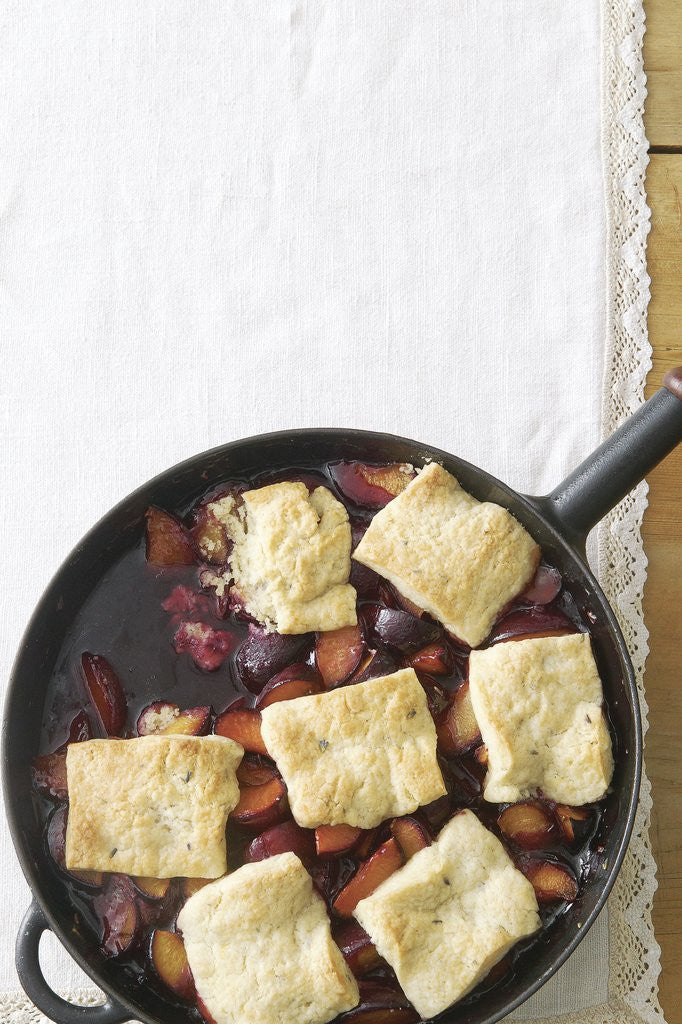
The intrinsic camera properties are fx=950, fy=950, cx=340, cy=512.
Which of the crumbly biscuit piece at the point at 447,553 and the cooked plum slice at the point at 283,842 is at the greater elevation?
the crumbly biscuit piece at the point at 447,553

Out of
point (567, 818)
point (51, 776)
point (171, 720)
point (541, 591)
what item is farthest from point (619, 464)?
point (51, 776)

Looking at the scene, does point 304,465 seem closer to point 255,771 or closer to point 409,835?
point 255,771

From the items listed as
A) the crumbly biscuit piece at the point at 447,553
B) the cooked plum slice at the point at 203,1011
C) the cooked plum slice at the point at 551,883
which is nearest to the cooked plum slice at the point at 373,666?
the crumbly biscuit piece at the point at 447,553

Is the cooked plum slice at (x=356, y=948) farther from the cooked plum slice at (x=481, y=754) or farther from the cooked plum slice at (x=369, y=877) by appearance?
the cooked plum slice at (x=481, y=754)

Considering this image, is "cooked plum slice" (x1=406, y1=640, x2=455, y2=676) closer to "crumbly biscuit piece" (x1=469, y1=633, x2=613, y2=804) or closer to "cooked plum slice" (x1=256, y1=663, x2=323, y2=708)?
"crumbly biscuit piece" (x1=469, y1=633, x2=613, y2=804)

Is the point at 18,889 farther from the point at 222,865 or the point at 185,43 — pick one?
the point at 185,43
